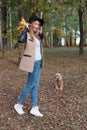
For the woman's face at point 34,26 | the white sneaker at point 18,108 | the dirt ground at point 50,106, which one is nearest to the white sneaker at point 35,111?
the dirt ground at point 50,106

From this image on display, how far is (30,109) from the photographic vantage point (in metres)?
7.95

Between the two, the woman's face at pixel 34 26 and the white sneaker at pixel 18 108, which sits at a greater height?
the woman's face at pixel 34 26

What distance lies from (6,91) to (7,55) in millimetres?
10227

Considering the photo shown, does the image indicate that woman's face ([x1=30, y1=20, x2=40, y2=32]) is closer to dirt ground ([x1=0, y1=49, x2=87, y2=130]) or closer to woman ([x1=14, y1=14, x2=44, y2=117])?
woman ([x1=14, y1=14, x2=44, y2=117])

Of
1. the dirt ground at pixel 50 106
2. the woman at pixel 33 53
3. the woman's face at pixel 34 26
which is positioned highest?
the woman's face at pixel 34 26

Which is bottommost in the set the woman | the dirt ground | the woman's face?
the dirt ground

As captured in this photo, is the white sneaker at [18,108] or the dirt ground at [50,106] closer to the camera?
the dirt ground at [50,106]

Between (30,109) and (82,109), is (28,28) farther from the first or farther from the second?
(82,109)

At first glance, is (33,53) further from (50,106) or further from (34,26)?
(50,106)

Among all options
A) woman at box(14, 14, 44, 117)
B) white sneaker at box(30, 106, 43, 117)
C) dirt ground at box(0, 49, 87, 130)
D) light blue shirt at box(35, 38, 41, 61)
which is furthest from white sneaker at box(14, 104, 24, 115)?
light blue shirt at box(35, 38, 41, 61)

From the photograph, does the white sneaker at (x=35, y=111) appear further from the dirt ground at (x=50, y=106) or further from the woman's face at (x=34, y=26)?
the woman's face at (x=34, y=26)

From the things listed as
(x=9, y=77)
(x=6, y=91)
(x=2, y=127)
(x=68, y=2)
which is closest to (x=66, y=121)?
(x=2, y=127)

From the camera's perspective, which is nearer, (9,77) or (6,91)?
(6,91)

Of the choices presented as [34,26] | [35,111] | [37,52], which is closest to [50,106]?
[35,111]
